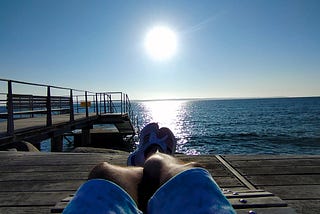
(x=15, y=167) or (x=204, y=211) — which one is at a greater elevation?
(x=204, y=211)

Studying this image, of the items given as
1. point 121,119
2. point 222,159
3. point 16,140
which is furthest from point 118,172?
point 121,119

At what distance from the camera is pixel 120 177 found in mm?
1043

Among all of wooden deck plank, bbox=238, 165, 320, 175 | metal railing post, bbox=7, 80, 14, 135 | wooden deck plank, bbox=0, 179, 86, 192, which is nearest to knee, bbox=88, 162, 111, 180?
wooden deck plank, bbox=0, 179, 86, 192

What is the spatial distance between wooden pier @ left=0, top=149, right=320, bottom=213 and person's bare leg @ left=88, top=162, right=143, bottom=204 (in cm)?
55

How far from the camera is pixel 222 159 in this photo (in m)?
2.96

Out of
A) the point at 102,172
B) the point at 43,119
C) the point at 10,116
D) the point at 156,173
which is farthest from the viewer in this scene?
the point at 43,119

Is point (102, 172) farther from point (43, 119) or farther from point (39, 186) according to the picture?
point (43, 119)

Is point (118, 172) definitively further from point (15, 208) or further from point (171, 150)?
point (171, 150)

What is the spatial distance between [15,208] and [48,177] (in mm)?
710

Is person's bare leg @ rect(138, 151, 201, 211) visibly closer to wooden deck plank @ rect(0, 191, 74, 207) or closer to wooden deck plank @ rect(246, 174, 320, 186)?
wooden deck plank @ rect(0, 191, 74, 207)

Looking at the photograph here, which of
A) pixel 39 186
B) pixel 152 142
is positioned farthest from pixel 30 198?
pixel 152 142

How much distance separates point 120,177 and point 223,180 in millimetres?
1387

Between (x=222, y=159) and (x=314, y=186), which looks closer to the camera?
(x=314, y=186)

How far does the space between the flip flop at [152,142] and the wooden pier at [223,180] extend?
20.6 inches
